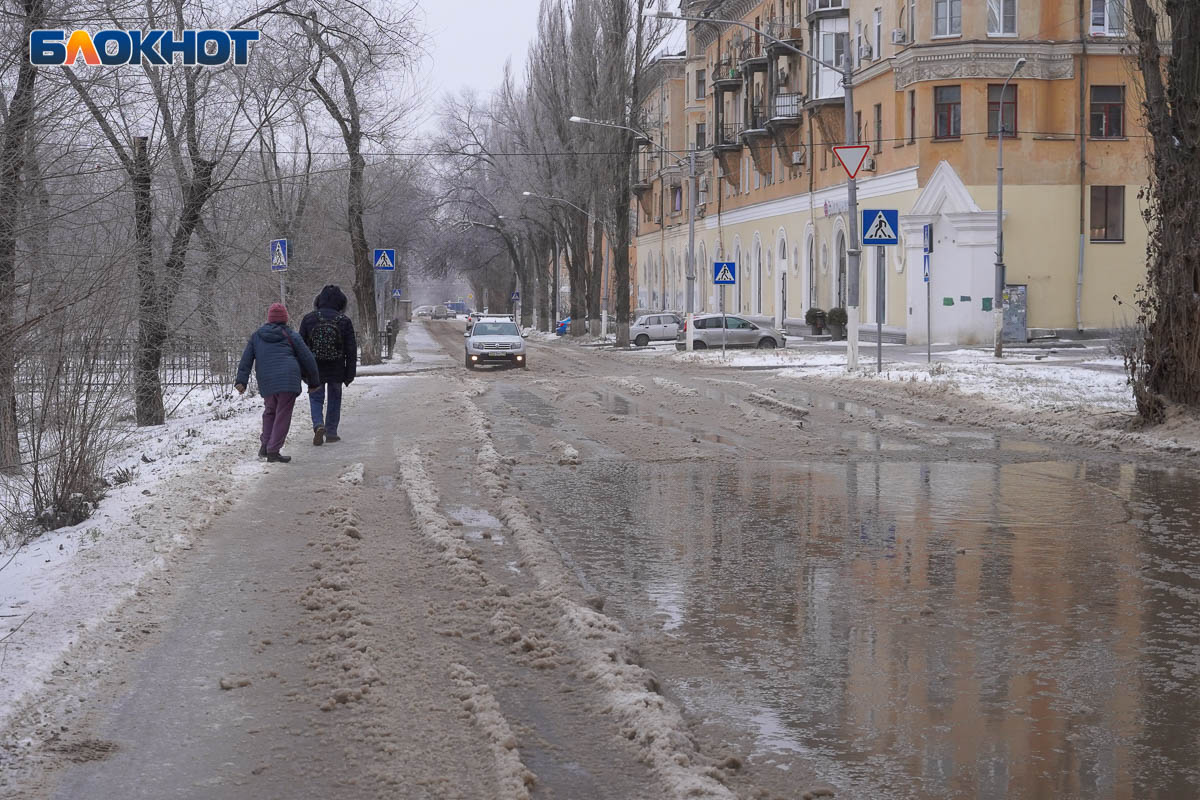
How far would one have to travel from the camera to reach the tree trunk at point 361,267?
119 feet

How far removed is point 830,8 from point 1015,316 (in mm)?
15259

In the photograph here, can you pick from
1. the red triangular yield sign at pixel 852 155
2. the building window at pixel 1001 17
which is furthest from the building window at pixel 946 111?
the red triangular yield sign at pixel 852 155

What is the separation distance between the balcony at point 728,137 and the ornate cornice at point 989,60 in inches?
779

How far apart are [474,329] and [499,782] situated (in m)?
34.2

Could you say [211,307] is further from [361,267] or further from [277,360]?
[361,267]

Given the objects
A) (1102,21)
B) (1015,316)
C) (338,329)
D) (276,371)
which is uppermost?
(1102,21)

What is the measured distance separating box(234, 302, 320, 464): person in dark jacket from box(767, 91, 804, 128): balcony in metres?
43.8

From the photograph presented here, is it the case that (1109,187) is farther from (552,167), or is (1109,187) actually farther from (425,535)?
(425,535)

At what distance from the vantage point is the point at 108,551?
8977 millimetres

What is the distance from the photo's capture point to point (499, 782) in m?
4.67

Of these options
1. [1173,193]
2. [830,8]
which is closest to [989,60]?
[830,8]

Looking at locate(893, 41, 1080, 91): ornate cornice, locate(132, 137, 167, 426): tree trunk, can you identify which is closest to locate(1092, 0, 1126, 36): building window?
locate(893, 41, 1080, 91): ornate cornice

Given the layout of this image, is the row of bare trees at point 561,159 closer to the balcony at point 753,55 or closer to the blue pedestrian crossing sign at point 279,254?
the balcony at point 753,55

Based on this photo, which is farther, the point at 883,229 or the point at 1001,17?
the point at 1001,17
